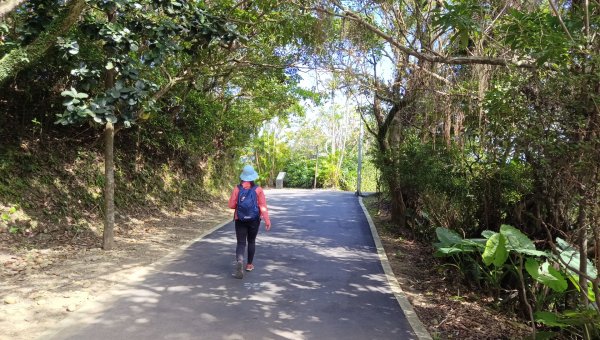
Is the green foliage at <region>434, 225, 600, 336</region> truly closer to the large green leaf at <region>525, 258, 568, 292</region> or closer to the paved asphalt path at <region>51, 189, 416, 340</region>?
the large green leaf at <region>525, 258, 568, 292</region>

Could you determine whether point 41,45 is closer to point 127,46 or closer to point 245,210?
point 127,46

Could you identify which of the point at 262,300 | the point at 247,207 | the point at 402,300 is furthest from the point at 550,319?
the point at 247,207

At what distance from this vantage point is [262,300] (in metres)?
5.64

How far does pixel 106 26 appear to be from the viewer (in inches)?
263

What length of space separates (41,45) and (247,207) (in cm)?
393

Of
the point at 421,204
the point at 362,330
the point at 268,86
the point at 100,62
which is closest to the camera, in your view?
the point at 362,330

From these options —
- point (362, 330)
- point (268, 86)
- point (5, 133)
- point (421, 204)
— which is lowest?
point (362, 330)

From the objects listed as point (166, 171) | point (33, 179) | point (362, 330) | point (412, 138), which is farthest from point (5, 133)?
point (412, 138)

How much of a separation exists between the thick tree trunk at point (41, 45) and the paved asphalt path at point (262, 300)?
354 centimetres

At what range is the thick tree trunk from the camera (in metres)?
6.52

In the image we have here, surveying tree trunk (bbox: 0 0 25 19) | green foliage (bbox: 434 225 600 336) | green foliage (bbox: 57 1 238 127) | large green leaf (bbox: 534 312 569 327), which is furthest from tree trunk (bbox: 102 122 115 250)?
large green leaf (bbox: 534 312 569 327)

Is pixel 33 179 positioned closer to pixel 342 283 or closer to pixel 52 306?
pixel 52 306

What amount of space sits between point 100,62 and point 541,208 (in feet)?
22.3

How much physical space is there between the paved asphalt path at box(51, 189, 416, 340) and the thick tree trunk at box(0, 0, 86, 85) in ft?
11.6
